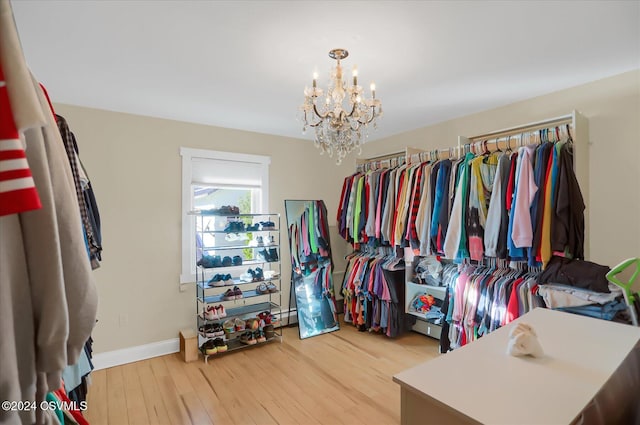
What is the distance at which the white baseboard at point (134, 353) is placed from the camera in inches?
117

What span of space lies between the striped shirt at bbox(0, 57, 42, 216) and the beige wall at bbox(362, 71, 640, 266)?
124 inches

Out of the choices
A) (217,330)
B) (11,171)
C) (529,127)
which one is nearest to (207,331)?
(217,330)

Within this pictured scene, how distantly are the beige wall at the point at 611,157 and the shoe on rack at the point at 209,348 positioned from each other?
340cm

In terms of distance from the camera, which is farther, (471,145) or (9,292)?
(471,145)

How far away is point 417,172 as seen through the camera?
10.5 feet

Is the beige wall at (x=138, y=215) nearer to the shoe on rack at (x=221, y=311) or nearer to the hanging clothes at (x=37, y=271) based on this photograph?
the shoe on rack at (x=221, y=311)

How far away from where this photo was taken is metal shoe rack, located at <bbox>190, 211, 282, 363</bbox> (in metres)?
3.34

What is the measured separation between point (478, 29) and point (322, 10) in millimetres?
912

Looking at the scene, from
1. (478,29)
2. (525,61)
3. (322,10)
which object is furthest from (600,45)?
(322,10)

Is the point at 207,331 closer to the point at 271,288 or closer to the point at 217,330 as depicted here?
the point at 217,330

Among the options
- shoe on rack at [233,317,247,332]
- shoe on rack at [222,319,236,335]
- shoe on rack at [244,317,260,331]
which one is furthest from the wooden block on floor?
shoe on rack at [244,317,260,331]

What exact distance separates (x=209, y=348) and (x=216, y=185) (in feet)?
5.71

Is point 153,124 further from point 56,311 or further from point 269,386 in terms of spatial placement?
point 56,311

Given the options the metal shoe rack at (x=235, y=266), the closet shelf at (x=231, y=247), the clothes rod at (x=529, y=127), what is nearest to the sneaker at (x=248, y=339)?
the metal shoe rack at (x=235, y=266)
